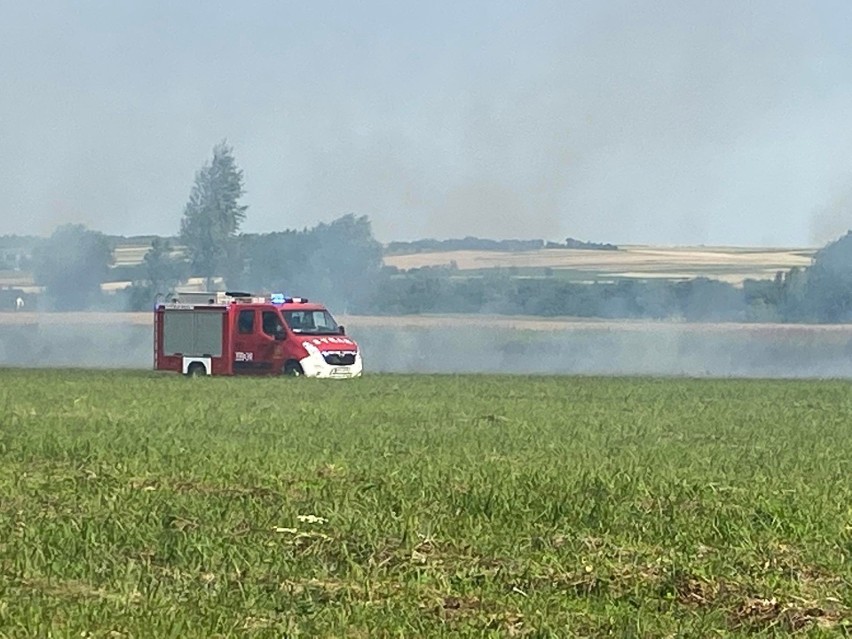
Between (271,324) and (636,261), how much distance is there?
5050 centimetres

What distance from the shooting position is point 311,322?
4778cm

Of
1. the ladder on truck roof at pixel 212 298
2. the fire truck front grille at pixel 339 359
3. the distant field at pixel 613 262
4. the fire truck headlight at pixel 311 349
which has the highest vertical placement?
the distant field at pixel 613 262

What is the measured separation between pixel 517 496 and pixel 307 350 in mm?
29528

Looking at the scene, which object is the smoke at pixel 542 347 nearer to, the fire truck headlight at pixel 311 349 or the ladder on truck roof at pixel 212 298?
the ladder on truck roof at pixel 212 298

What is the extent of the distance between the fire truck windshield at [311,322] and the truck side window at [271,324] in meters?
0.24

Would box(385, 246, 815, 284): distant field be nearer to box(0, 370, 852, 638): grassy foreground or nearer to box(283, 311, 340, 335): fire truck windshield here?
box(283, 311, 340, 335): fire truck windshield

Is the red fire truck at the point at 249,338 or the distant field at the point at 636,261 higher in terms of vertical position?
the distant field at the point at 636,261

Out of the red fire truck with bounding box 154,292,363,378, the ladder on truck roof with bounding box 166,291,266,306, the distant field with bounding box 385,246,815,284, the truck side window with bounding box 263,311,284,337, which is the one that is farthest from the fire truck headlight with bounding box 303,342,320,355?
the distant field with bounding box 385,246,815,284

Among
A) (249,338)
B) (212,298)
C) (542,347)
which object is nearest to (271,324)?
(249,338)

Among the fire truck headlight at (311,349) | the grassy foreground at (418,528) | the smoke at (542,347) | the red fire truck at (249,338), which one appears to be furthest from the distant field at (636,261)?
the grassy foreground at (418,528)

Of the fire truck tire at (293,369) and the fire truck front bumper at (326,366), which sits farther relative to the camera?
the fire truck tire at (293,369)

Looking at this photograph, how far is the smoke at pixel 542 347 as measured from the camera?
60062mm

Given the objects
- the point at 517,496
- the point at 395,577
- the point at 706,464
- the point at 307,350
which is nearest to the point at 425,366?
the point at 307,350

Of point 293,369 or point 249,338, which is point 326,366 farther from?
point 249,338
